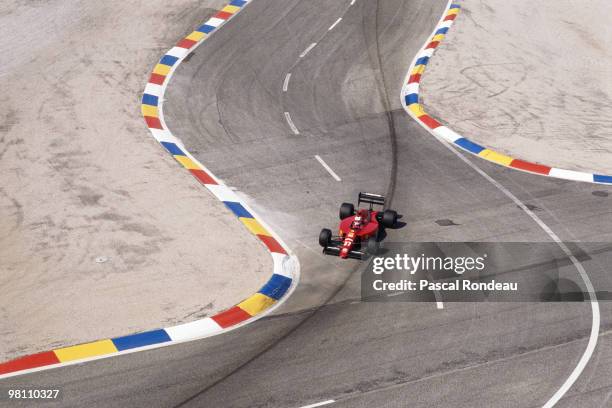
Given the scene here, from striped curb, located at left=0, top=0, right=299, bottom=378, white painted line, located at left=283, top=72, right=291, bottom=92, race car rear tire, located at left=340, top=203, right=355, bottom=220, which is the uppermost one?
white painted line, located at left=283, top=72, right=291, bottom=92

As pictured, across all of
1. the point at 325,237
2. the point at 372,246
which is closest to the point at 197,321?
the point at 325,237

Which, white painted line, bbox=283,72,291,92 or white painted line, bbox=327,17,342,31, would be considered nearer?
white painted line, bbox=283,72,291,92

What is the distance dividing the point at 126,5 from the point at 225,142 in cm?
1127

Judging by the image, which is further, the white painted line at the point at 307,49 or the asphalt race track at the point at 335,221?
the white painted line at the point at 307,49

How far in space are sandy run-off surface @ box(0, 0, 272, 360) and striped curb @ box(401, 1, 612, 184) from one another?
27.2 ft

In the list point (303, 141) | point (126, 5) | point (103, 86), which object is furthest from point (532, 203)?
point (126, 5)

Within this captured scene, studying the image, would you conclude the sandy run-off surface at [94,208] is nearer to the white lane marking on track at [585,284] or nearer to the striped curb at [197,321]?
the striped curb at [197,321]

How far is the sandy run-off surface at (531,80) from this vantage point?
27312 millimetres

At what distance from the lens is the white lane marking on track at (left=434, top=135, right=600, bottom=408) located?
15.6m

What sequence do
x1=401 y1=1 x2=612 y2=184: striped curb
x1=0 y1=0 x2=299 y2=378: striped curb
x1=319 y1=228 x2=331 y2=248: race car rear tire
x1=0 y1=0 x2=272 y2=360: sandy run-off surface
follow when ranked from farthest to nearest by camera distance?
x1=401 y1=1 x2=612 y2=184: striped curb → x1=319 y1=228 x2=331 y2=248: race car rear tire → x1=0 y1=0 x2=272 y2=360: sandy run-off surface → x1=0 y1=0 x2=299 y2=378: striped curb

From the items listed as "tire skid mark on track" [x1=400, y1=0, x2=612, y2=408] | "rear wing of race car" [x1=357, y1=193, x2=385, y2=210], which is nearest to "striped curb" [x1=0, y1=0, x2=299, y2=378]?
"rear wing of race car" [x1=357, y1=193, x2=385, y2=210]

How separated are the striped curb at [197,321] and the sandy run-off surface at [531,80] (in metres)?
8.49

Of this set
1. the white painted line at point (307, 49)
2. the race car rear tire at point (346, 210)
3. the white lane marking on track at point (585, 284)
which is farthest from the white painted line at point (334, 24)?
the race car rear tire at point (346, 210)

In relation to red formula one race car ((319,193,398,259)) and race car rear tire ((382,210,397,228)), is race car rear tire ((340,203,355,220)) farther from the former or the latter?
race car rear tire ((382,210,397,228))
